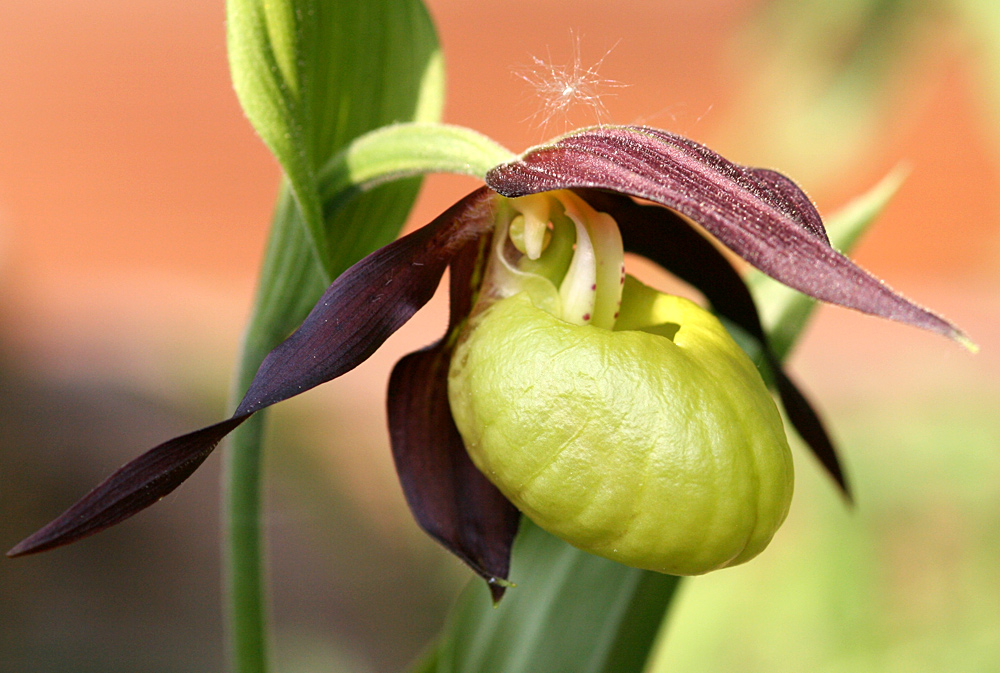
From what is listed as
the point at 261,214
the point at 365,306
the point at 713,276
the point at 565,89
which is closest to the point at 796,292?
the point at 713,276

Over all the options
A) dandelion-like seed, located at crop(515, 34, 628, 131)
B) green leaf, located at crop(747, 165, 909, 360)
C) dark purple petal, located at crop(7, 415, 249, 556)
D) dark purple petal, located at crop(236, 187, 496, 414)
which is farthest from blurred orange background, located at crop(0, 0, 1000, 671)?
dark purple petal, located at crop(7, 415, 249, 556)

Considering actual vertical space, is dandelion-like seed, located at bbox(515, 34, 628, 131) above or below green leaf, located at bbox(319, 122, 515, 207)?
above

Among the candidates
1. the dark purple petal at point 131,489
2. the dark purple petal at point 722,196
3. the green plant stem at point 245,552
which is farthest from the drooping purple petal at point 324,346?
the green plant stem at point 245,552

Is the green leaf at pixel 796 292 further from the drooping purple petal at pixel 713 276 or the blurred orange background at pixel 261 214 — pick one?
the blurred orange background at pixel 261 214

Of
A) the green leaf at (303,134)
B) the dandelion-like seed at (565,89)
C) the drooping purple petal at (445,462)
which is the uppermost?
the dandelion-like seed at (565,89)

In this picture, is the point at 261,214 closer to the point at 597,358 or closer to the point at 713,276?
the point at 713,276

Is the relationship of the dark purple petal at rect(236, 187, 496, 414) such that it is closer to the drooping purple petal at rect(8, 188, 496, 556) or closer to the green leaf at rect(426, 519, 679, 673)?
the drooping purple petal at rect(8, 188, 496, 556)
